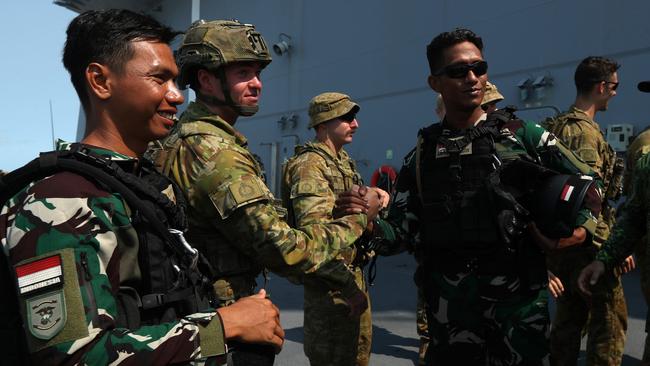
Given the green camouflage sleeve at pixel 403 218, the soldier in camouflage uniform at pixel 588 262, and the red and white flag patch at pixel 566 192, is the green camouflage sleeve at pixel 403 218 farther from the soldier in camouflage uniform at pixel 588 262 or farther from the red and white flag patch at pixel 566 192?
the soldier in camouflage uniform at pixel 588 262

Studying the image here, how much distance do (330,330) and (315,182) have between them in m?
0.94

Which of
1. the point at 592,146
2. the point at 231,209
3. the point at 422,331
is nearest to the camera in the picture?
the point at 231,209

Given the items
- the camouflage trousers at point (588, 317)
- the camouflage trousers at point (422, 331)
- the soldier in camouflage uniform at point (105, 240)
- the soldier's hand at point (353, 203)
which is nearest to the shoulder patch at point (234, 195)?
the soldier in camouflage uniform at point (105, 240)

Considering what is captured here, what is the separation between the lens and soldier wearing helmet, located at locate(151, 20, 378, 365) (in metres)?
1.67

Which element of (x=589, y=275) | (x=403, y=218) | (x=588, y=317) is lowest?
(x=588, y=317)

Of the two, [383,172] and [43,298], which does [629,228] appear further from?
[383,172]

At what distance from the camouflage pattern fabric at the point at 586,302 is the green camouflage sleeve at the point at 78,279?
107 inches

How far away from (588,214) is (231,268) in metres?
1.65

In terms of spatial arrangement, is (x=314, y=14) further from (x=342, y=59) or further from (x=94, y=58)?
(x=94, y=58)

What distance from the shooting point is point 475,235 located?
2324 millimetres

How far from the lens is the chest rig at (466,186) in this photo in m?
2.33

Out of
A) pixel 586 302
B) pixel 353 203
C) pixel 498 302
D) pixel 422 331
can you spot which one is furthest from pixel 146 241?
pixel 422 331

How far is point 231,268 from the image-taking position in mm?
1833

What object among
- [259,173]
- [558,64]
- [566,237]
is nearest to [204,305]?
[259,173]
